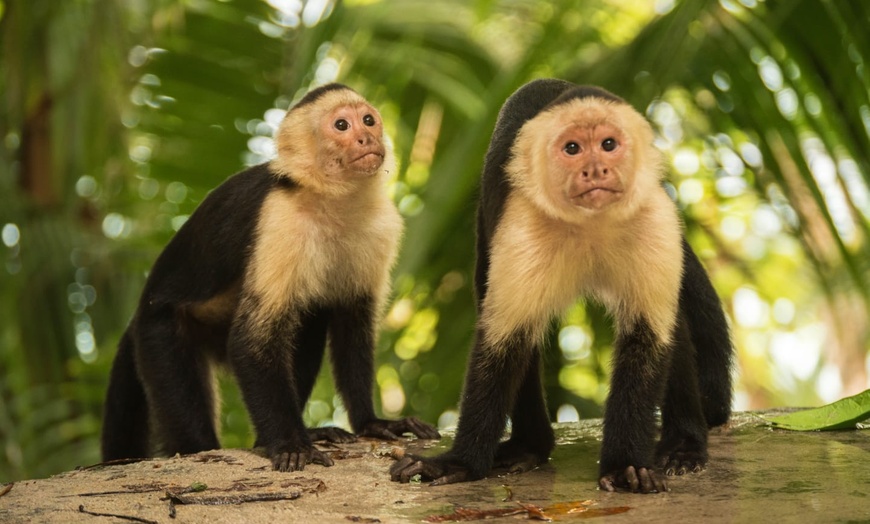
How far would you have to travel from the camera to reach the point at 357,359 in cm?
385

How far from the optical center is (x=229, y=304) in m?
3.93

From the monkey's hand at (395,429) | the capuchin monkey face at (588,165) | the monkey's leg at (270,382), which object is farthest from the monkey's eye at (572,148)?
the monkey's hand at (395,429)

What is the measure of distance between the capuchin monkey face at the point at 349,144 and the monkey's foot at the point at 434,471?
108 cm

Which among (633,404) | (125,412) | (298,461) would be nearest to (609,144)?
(633,404)

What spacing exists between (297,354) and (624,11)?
361cm

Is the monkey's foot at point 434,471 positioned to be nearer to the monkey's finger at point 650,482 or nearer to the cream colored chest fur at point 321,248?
the monkey's finger at point 650,482

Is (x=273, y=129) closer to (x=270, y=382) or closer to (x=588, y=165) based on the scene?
(x=270, y=382)

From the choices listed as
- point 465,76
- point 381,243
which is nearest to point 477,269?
point 381,243

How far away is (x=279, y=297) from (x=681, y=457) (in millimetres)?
1390

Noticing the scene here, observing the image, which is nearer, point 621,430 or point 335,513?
point 335,513

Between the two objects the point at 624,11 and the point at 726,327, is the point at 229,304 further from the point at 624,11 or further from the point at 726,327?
the point at 624,11

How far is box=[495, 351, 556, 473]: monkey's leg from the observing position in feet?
10.6

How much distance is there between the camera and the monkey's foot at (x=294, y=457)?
3.20 meters

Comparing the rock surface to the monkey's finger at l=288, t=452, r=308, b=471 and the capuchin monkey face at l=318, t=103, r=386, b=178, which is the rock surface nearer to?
the monkey's finger at l=288, t=452, r=308, b=471
